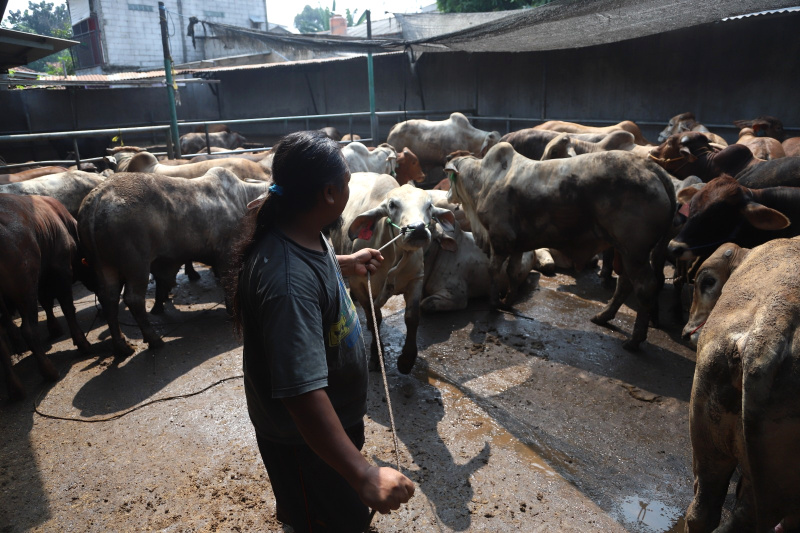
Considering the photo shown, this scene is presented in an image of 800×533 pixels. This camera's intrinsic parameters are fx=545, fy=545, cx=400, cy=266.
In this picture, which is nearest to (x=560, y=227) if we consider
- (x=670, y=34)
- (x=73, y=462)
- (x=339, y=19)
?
(x=73, y=462)

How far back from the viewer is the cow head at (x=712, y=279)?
3.14 meters

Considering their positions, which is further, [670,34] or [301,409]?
[670,34]

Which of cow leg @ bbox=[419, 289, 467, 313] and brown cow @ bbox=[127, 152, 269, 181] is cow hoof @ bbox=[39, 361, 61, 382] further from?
cow leg @ bbox=[419, 289, 467, 313]

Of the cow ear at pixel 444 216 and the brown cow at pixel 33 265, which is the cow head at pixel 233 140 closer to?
the brown cow at pixel 33 265

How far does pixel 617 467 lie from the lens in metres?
3.53

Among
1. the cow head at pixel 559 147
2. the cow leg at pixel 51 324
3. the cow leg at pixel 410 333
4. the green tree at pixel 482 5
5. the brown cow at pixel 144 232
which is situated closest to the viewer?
the cow leg at pixel 410 333

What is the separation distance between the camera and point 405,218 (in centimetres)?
423

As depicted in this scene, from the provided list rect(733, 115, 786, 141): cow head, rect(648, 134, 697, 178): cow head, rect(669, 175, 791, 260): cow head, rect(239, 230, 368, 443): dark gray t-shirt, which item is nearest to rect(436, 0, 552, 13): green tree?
rect(733, 115, 786, 141): cow head

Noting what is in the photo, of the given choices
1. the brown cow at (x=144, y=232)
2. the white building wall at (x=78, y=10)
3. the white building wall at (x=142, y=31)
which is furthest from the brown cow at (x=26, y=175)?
the white building wall at (x=78, y=10)

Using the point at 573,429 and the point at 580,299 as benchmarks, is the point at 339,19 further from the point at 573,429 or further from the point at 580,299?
the point at 573,429

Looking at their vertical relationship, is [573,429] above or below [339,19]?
below

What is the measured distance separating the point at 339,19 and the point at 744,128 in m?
30.2

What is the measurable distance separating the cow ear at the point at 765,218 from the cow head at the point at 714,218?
0.19 ft

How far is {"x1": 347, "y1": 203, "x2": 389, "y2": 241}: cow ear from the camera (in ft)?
14.1
